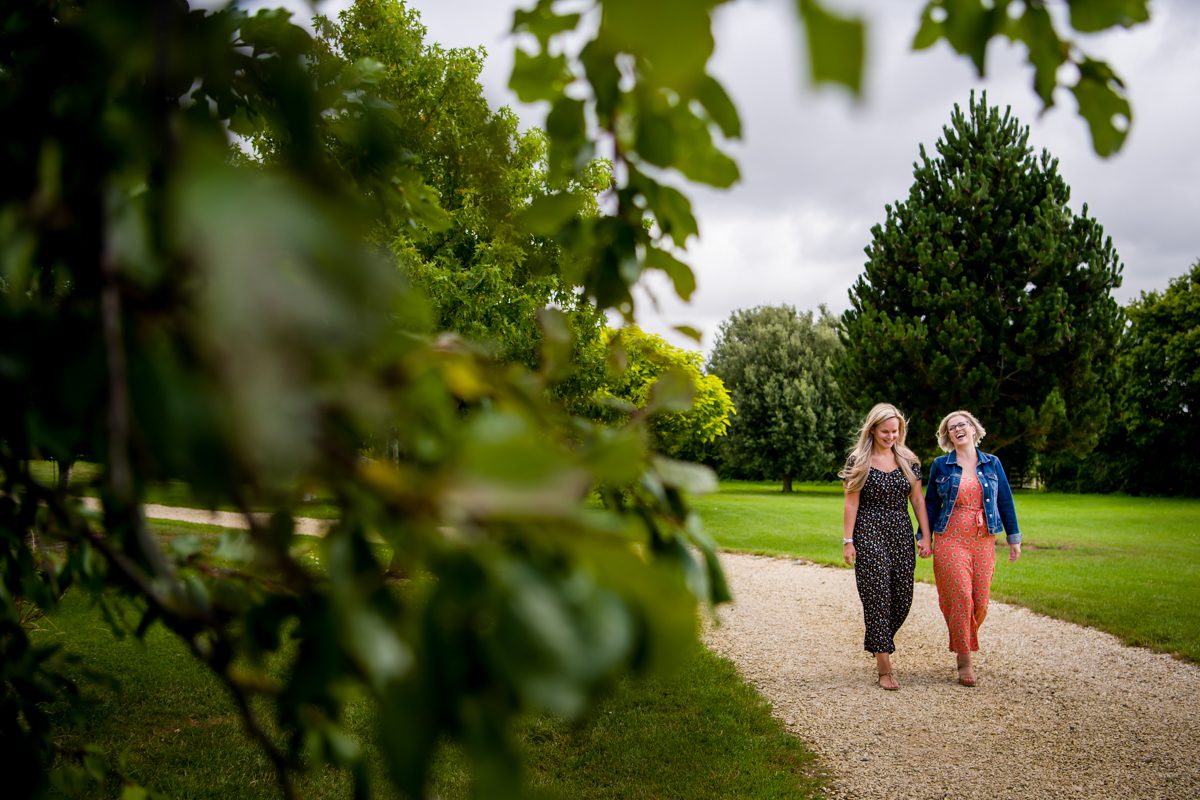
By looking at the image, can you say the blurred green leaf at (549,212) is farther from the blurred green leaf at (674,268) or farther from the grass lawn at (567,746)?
Result: the grass lawn at (567,746)

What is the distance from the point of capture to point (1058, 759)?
509cm

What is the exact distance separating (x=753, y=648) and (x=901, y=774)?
10.6 ft

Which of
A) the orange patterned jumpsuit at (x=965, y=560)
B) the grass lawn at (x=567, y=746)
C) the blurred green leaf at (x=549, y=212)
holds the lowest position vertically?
the grass lawn at (x=567, y=746)

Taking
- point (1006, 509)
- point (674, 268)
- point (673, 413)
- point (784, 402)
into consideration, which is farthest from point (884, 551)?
point (784, 402)

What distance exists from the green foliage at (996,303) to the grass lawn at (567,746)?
11.1 meters

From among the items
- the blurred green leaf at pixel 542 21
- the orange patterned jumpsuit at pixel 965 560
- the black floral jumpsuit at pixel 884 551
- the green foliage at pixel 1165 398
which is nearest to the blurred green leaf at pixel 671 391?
the blurred green leaf at pixel 542 21

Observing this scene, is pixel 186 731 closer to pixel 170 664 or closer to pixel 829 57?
pixel 170 664

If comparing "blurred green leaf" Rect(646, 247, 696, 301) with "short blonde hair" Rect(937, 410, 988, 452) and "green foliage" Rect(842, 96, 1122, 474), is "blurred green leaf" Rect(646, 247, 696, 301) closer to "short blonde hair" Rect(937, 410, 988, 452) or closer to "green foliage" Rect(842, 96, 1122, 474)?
"short blonde hair" Rect(937, 410, 988, 452)

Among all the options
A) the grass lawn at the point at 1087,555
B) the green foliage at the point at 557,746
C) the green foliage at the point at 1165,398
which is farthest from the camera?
the green foliage at the point at 1165,398

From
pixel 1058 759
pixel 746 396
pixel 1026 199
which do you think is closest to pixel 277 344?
pixel 1058 759

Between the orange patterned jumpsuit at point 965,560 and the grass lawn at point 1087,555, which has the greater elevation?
the orange patterned jumpsuit at point 965,560

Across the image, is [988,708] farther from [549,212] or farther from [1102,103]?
[549,212]

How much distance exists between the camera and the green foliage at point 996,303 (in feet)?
50.7

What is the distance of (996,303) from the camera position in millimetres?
15609
